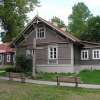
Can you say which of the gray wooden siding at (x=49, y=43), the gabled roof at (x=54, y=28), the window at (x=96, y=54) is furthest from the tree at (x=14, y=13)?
the window at (x=96, y=54)

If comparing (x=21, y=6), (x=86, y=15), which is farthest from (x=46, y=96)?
(x=86, y=15)

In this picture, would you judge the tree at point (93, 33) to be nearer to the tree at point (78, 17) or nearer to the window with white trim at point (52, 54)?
the tree at point (78, 17)

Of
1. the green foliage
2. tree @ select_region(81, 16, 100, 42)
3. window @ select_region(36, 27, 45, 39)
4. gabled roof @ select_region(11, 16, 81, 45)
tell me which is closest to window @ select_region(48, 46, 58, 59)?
window @ select_region(36, 27, 45, 39)

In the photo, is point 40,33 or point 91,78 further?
point 40,33

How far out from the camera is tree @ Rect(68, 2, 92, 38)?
94125 mm

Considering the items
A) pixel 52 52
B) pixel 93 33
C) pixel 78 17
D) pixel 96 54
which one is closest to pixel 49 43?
pixel 52 52

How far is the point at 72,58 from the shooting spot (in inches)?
1663

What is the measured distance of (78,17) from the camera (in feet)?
315

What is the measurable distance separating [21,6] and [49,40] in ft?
24.3

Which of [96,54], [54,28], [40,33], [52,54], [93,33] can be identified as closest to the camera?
[54,28]

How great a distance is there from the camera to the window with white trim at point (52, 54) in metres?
43.2

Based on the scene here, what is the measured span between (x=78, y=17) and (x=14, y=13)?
59.2m

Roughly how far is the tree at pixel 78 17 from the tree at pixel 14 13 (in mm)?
52826

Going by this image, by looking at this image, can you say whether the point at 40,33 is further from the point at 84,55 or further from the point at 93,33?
the point at 93,33
